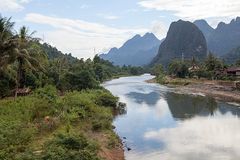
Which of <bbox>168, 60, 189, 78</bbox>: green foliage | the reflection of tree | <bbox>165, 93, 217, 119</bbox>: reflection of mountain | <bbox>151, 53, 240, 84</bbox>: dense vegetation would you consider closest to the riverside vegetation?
<bbox>165, 93, 217, 119</bbox>: reflection of mountain

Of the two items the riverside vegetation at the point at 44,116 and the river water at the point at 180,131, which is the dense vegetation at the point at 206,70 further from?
the riverside vegetation at the point at 44,116

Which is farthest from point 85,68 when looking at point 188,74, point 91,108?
point 188,74

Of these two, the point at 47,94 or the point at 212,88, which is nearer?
the point at 47,94

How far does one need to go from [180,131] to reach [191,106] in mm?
22711

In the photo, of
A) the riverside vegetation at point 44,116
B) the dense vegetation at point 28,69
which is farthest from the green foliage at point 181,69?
the riverside vegetation at point 44,116

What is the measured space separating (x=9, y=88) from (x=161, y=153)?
1008 inches

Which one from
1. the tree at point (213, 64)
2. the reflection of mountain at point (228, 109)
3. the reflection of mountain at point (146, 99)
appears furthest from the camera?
the tree at point (213, 64)

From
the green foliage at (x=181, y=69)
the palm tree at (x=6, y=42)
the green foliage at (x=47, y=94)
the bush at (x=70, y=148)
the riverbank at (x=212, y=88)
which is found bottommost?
the riverbank at (x=212, y=88)

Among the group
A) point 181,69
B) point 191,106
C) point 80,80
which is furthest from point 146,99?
point 181,69

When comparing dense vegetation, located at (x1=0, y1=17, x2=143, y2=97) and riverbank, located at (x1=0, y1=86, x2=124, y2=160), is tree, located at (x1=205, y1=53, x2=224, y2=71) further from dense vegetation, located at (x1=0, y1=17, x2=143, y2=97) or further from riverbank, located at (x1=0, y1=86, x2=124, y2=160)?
riverbank, located at (x1=0, y1=86, x2=124, y2=160)

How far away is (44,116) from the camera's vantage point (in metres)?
30.3

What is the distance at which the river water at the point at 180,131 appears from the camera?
28.0 metres

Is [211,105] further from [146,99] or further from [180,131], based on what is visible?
[180,131]

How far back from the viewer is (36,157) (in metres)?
17.0
